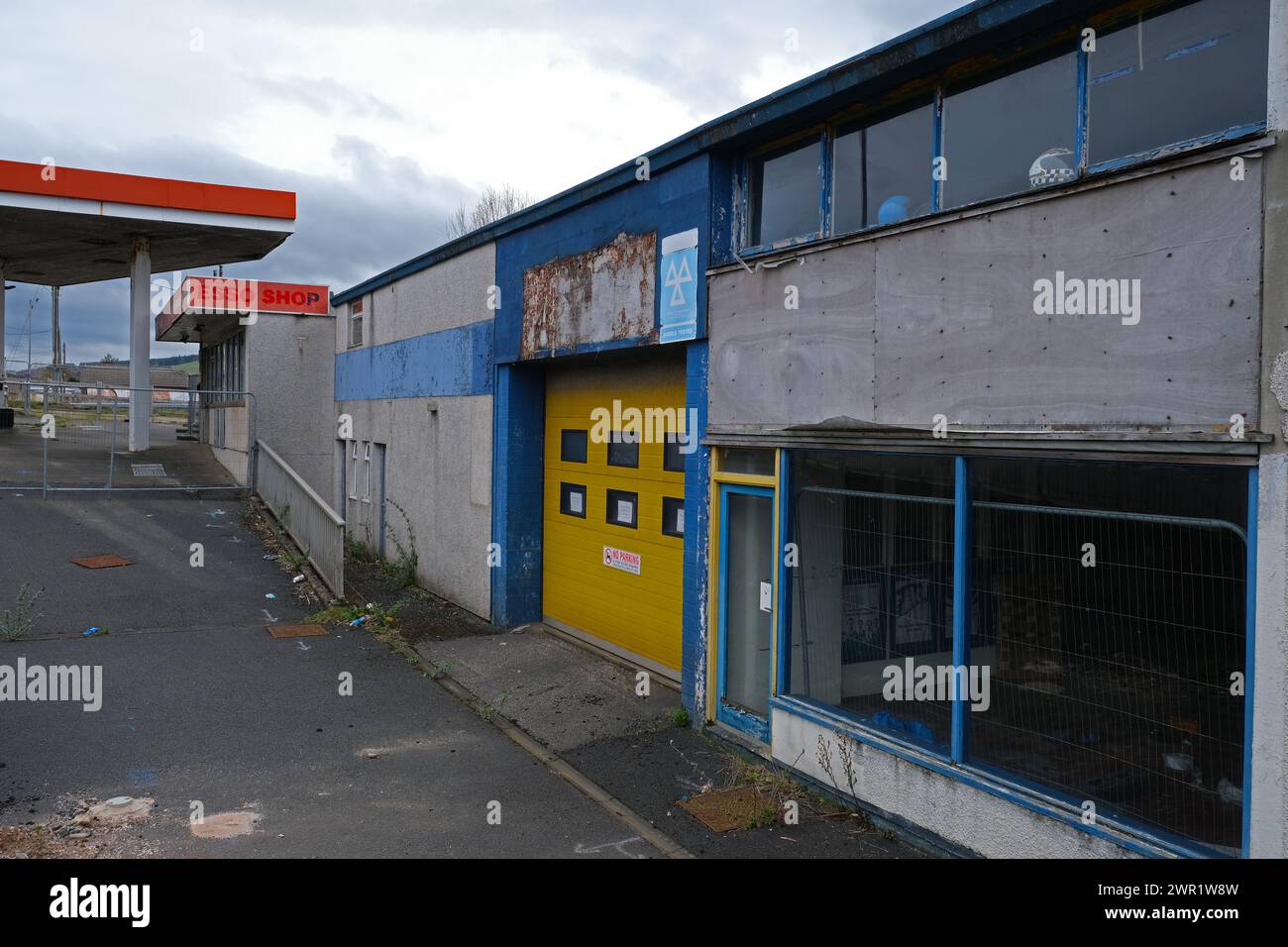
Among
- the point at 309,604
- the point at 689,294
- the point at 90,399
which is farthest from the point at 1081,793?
the point at 90,399

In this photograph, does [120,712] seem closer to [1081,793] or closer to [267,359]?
[1081,793]

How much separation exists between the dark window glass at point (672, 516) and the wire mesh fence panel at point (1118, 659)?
376cm

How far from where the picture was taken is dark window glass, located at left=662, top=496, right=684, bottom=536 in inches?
356

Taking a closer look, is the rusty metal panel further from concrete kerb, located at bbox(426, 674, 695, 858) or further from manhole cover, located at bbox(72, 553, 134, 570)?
manhole cover, located at bbox(72, 553, 134, 570)

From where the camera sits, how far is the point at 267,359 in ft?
63.7

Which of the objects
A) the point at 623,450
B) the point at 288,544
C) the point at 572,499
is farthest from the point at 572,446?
the point at 288,544

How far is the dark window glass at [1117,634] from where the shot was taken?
14.5 ft

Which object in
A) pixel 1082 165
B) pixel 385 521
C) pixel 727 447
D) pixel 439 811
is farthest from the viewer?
pixel 385 521

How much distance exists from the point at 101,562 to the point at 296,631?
4.14 meters

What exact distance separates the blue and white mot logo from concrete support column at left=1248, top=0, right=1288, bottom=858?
14.7ft

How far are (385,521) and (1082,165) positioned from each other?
1298 cm

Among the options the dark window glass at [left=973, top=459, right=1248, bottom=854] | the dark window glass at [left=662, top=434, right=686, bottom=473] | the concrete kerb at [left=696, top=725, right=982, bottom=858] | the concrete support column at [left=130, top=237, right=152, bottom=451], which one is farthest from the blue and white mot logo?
the concrete support column at [left=130, top=237, right=152, bottom=451]

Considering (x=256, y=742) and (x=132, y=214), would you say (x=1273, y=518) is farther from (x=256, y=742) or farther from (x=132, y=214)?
(x=132, y=214)

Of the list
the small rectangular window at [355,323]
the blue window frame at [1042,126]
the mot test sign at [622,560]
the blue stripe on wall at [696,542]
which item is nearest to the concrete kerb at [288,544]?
the small rectangular window at [355,323]
